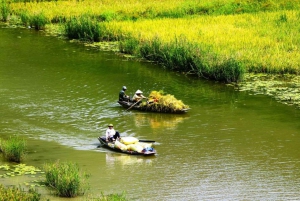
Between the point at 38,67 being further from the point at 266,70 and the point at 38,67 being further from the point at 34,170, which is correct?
the point at 34,170

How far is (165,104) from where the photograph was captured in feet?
65.2

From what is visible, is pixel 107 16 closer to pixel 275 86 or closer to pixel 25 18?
pixel 25 18

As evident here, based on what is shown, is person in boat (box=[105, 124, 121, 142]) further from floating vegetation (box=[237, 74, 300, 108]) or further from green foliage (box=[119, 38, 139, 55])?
green foliage (box=[119, 38, 139, 55])

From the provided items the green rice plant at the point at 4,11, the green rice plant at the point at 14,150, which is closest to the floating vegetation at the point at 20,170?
the green rice plant at the point at 14,150

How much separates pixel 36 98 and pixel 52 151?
5496 millimetres

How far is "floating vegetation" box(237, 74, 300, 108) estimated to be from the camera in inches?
844

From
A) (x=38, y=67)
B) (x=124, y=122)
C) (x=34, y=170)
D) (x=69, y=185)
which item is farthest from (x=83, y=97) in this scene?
(x=69, y=185)

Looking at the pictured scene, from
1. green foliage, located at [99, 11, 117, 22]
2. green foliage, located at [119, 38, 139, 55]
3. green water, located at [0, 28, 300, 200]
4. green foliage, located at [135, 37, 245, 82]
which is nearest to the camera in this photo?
green water, located at [0, 28, 300, 200]

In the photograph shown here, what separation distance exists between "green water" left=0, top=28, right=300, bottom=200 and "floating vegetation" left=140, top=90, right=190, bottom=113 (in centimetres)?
25

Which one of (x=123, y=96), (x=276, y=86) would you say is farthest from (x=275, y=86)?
(x=123, y=96)

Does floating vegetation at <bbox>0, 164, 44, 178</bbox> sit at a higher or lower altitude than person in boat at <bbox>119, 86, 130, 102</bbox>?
lower

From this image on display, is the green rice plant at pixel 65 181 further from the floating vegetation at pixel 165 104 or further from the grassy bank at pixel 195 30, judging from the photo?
the grassy bank at pixel 195 30

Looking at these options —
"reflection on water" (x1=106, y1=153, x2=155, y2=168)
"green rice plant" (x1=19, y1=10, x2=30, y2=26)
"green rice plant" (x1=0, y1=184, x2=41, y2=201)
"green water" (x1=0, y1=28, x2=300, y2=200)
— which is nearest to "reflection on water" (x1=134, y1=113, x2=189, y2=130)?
"green water" (x1=0, y1=28, x2=300, y2=200)

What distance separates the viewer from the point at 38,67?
1016 inches
